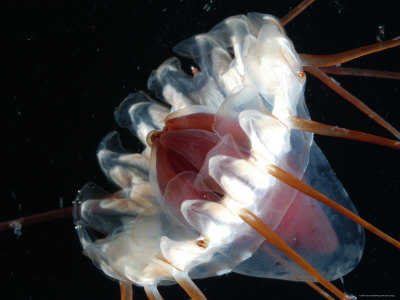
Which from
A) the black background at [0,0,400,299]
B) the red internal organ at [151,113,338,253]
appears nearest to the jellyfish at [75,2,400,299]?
the red internal organ at [151,113,338,253]

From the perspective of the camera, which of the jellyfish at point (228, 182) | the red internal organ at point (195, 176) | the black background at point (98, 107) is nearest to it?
the jellyfish at point (228, 182)

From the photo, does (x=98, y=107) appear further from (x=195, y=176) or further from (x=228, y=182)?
(x=228, y=182)

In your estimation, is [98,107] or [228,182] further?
[98,107]

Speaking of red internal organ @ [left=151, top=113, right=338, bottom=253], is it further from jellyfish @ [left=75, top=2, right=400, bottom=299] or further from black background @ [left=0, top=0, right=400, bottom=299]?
black background @ [left=0, top=0, right=400, bottom=299]

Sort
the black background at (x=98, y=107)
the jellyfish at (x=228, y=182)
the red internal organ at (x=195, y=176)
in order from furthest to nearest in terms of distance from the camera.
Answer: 1. the black background at (x=98, y=107)
2. the red internal organ at (x=195, y=176)
3. the jellyfish at (x=228, y=182)

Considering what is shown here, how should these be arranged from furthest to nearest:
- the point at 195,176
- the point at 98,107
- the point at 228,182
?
the point at 98,107 < the point at 195,176 < the point at 228,182

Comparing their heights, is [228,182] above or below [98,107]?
below

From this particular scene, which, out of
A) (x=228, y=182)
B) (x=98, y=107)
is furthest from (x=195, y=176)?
(x=98, y=107)

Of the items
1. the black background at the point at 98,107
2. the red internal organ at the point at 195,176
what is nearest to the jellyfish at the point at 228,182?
the red internal organ at the point at 195,176

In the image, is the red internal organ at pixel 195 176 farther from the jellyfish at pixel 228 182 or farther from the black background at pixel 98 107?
the black background at pixel 98 107

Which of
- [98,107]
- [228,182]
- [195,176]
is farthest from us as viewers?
[98,107]
